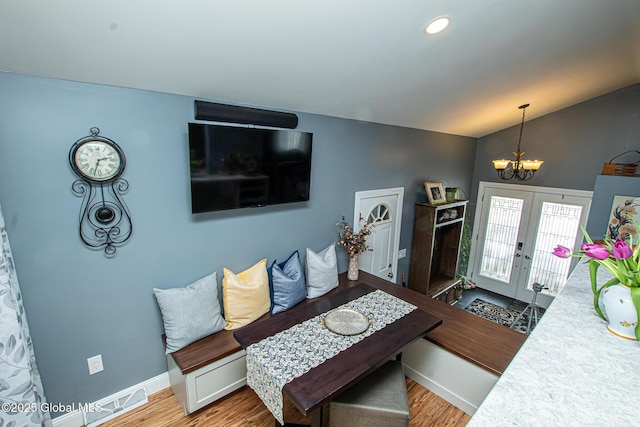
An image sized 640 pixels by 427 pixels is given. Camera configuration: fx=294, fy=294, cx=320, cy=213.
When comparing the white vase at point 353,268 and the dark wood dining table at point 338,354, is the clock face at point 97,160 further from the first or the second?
the white vase at point 353,268

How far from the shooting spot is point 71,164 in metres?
1.78

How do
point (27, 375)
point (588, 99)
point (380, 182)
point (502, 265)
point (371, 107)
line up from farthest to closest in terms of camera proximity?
point (502, 265) < point (588, 99) < point (380, 182) < point (371, 107) < point (27, 375)

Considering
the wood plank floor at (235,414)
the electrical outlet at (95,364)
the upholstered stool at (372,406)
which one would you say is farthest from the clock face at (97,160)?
the upholstered stool at (372,406)

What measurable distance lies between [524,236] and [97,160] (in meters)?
5.77

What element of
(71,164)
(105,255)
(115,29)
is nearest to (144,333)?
(105,255)

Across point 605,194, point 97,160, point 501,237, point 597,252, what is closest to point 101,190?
point 97,160

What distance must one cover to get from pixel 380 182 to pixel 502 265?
10.5 ft

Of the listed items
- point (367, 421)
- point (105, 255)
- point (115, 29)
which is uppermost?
point (115, 29)

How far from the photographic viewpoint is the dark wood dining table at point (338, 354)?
1.49 metres

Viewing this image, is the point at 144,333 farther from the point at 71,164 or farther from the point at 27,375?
the point at 71,164

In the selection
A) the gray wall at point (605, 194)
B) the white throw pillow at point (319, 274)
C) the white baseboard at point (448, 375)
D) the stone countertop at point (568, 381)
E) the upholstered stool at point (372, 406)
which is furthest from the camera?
the gray wall at point (605, 194)

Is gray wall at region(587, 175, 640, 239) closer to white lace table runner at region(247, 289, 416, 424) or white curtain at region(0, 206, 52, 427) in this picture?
white lace table runner at region(247, 289, 416, 424)

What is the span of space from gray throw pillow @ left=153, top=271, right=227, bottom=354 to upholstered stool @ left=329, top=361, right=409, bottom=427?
3.68 feet

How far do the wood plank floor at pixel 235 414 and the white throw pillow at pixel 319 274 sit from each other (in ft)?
3.22
